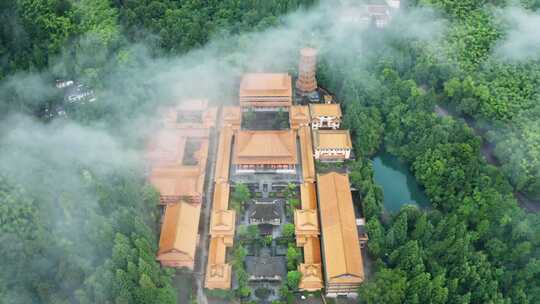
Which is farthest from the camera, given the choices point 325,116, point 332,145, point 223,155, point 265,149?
point 325,116

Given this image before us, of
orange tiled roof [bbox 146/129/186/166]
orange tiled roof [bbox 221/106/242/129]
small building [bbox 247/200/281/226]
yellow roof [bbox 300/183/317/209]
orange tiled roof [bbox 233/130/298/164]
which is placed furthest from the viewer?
orange tiled roof [bbox 221/106/242/129]

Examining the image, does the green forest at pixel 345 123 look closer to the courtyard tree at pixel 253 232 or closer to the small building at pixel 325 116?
the small building at pixel 325 116

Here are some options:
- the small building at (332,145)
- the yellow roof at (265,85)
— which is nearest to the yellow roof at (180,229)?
the small building at (332,145)

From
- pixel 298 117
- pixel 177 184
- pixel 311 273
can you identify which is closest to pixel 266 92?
pixel 298 117

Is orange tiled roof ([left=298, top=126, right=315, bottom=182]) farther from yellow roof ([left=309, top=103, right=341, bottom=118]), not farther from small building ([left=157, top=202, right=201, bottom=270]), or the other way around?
small building ([left=157, top=202, right=201, bottom=270])

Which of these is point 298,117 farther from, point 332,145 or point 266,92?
point 332,145

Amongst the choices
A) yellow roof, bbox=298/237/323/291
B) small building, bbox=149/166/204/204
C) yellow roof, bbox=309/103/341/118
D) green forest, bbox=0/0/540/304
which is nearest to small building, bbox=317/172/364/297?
yellow roof, bbox=298/237/323/291

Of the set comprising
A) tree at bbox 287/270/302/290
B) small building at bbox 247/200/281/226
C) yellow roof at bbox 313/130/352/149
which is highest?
yellow roof at bbox 313/130/352/149
